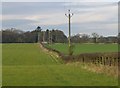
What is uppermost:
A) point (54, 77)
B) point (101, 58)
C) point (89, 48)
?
point (101, 58)

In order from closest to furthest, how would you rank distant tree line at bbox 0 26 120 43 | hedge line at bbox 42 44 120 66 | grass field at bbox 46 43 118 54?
hedge line at bbox 42 44 120 66, grass field at bbox 46 43 118 54, distant tree line at bbox 0 26 120 43

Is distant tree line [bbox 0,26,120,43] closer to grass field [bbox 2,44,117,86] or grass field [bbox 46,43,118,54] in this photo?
grass field [bbox 46,43,118,54]

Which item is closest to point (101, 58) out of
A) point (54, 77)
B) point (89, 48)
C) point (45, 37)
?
point (54, 77)

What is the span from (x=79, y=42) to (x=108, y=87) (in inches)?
4669

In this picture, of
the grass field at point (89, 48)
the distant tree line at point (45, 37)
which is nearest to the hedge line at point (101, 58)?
the grass field at point (89, 48)

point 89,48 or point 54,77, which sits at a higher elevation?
point 54,77

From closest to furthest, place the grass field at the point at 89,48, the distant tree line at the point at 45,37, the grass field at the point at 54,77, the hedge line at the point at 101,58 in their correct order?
the grass field at the point at 54,77 < the hedge line at the point at 101,58 < the grass field at the point at 89,48 < the distant tree line at the point at 45,37

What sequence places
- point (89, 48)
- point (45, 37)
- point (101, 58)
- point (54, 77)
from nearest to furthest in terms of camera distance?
point (54, 77)
point (101, 58)
point (89, 48)
point (45, 37)

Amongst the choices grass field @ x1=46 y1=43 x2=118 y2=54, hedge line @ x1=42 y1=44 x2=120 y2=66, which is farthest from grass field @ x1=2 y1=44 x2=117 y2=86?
grass field @ x1=46 y1=43 x2=118 y2=54

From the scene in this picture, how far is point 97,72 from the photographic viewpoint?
69.8ft

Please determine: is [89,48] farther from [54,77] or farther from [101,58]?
[54,77]

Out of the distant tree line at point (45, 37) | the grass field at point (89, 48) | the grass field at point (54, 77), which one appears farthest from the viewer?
the distant tree line at point (45, 37)

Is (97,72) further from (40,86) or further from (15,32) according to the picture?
(15,32)

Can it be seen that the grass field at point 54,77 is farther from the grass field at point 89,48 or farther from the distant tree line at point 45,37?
the distant tree line at point 45,37
